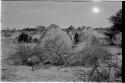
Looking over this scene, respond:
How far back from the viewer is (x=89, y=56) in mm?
2818

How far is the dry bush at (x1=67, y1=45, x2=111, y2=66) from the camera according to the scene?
2805 millimetres

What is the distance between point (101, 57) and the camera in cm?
281

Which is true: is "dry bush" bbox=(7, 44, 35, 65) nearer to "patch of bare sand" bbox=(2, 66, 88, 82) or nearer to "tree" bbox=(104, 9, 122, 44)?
"patch of bare sand" bbox=(2, 66, 88, 82)

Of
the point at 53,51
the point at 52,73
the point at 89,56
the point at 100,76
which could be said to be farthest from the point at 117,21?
the point at 52,73

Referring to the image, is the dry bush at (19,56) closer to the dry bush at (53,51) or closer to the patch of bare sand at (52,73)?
the patch of bare sand at (52,73)

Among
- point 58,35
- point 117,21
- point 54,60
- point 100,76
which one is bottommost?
point 100,76

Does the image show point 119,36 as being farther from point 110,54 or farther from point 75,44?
point 75,44

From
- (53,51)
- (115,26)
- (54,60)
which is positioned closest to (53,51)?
(53,51)

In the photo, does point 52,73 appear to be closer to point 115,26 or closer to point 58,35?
point 58,35

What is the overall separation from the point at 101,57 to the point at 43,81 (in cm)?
70

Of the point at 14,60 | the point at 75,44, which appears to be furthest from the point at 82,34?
the point at 14,60

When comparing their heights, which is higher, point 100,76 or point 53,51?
point 53,51

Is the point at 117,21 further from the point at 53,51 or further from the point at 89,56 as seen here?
the point at 53,51

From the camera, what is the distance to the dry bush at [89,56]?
280 cm
